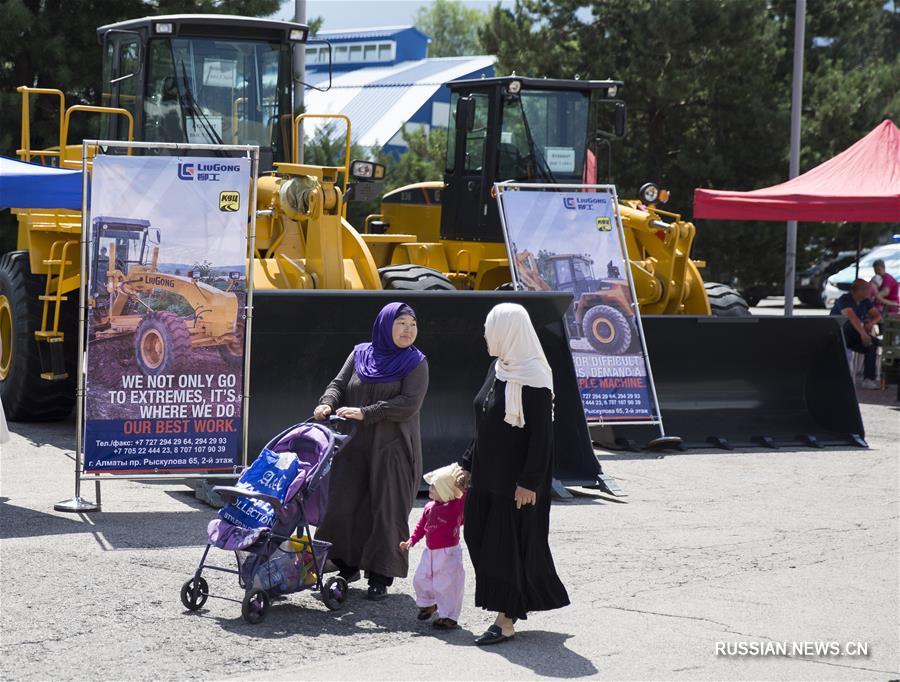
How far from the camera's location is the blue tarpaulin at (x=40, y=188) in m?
9.57

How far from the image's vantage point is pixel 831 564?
7691 mm

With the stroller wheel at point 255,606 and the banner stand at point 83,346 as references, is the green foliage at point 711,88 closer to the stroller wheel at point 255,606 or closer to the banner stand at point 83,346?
the banner stand at point 83,346

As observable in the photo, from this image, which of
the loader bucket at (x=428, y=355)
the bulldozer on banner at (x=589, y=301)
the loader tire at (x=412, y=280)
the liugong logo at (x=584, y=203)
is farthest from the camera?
the loader tire at (x=412, y=280)

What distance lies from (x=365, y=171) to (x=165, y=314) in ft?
12.4

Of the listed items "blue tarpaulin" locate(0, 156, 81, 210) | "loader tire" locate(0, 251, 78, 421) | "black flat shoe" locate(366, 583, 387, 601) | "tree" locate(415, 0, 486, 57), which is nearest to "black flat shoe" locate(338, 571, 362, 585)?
"black flat shoe" locate(366, 583, 387, 601)

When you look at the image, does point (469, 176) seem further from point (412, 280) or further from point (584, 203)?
point (584, 203)

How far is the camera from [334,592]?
6578 mm

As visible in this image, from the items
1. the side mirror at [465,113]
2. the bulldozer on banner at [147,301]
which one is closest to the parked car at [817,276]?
the side mirror at [465,113]

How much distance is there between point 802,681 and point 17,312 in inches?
335

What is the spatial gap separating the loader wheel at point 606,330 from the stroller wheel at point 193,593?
5.81m

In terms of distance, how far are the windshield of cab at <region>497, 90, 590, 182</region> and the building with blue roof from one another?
67.1 feet

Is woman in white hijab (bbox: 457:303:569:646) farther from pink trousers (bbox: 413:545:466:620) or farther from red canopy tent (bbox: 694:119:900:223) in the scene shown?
red canopy tent (bbox: 694:119:900:223)

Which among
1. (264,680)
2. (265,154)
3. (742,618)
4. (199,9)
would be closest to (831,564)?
(742,618)

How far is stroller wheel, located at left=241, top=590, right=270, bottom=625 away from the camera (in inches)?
246
